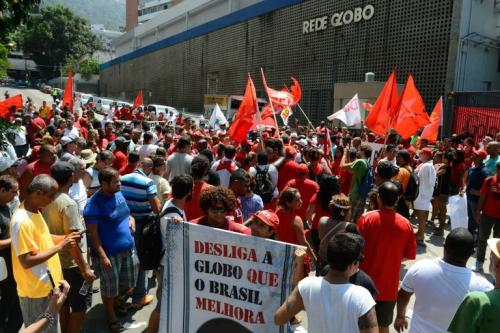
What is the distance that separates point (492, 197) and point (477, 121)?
11.0 meters

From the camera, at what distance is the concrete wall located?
1884cm

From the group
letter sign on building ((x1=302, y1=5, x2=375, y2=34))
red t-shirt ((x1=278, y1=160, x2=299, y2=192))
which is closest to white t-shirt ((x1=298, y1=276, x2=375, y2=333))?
red t-shirt ((x1=278, y1=160, x2=299, y2=192))

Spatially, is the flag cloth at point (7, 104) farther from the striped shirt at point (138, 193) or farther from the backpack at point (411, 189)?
the backpack at point (411, 189)

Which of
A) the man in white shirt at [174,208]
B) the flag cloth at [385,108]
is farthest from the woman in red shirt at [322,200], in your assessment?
the flag cloth at [385,108]

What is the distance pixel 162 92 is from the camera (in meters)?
52.8

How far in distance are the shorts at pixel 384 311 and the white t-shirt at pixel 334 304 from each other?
Result: 1.49m

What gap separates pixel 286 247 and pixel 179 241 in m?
0.83

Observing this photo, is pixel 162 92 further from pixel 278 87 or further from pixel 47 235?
pixel 47 235

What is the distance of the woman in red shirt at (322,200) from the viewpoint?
4.42 metres

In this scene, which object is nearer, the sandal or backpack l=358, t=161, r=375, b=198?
the sandal

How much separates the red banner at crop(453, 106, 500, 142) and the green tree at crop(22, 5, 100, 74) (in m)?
76.7

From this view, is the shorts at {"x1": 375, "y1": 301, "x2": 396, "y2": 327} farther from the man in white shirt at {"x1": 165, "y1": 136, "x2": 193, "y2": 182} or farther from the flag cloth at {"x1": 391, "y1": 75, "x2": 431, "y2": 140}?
the flag cloth at {"x1": 391, "y1": 75, "x2": 431, "y2": 140}

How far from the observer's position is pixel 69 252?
12.0 feet

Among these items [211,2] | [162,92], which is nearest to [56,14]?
[162,92]
